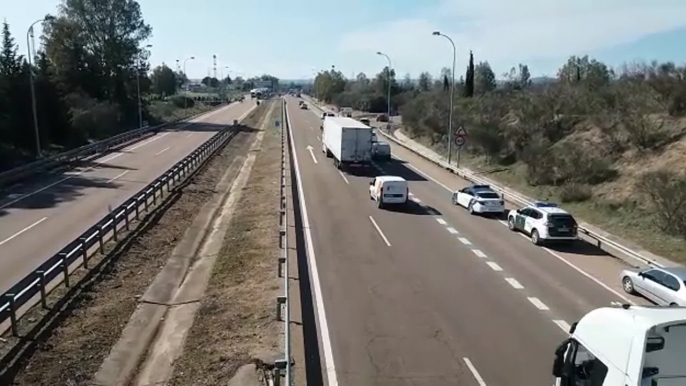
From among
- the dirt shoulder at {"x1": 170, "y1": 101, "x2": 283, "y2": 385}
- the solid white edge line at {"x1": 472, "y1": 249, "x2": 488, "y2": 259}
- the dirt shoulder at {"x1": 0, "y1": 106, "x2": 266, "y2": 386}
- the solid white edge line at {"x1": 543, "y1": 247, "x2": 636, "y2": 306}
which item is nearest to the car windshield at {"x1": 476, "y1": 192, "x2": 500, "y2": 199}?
the solid white edge line at {"x1": 543, "y1": 247, "x2": 636, "y2": 306}

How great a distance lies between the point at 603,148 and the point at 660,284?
793 inches

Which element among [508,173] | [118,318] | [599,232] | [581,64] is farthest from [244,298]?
[581,64]

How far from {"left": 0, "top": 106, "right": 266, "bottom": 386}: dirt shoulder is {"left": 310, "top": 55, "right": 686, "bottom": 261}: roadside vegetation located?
16.7 m

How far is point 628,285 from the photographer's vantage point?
17.5 m

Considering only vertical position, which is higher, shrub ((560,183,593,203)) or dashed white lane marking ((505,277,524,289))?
shrub ((560,183,593,203))

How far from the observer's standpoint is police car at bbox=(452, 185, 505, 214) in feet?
92.6

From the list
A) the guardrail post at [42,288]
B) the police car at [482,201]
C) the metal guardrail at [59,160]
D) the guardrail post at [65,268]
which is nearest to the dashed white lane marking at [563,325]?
the guardrail post at [42,288]

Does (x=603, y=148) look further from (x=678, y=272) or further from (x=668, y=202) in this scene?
(x=678, y=272)

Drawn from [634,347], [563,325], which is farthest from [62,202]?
[634,347]

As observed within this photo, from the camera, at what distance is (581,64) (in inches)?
3063

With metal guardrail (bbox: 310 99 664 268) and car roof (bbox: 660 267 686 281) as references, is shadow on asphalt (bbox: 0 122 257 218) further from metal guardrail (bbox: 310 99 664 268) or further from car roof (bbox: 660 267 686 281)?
car roof (bbox: 660 267 686 281)

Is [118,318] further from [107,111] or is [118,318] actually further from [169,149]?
[107,111]

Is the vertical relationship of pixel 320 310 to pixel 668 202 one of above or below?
below

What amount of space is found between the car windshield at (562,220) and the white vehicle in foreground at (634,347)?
15.6m
